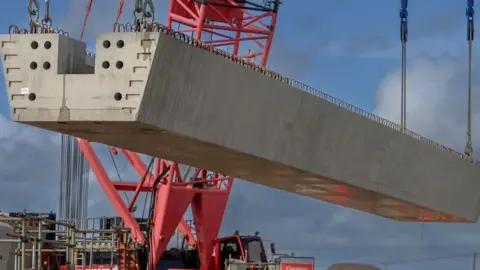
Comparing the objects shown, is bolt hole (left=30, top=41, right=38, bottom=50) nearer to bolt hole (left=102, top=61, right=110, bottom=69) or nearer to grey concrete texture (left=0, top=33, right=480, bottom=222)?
grey concrete texture (left=0, top=33, right=480, bottom=222)

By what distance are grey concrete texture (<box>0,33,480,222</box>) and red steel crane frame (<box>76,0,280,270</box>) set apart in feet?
44.9

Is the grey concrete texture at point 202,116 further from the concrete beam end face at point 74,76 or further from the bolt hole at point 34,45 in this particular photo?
the bolt hole at point 34,45

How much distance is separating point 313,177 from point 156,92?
10850 mm

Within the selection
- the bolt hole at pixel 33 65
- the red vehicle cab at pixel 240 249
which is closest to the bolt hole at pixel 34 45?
the bolt hole at pixel 33 65

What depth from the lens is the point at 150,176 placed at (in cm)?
5544

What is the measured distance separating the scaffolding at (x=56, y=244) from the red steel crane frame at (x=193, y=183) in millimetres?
2811

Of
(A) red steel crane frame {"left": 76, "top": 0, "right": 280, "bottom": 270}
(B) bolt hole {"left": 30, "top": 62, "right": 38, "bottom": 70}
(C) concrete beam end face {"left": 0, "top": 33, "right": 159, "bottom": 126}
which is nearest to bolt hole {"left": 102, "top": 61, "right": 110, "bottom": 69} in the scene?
(C) concrete beam end face {"left": 0, "top": 33, "right": 159, "bottom": 126}

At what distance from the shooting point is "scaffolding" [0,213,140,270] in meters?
23.1

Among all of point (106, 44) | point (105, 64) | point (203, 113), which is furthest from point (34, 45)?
point (203, 113)

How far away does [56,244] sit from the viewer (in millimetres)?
24219

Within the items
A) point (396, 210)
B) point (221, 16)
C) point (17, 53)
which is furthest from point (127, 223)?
point (17, 53)

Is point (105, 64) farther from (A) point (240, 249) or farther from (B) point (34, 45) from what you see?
(A) point (240, 249)

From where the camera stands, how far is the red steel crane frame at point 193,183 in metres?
51.0

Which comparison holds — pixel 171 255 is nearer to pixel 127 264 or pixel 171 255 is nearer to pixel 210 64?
pixel 127 264
